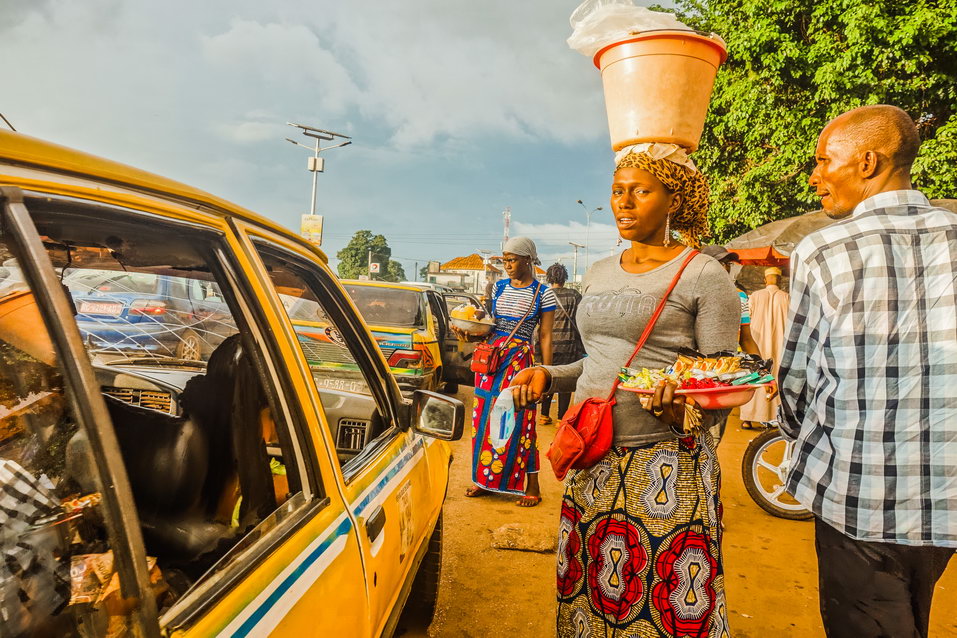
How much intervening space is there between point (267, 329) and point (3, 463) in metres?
0.54

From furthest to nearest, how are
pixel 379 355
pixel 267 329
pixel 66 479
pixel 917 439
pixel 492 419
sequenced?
pixel 492 419 → pixel 379 355 → pixel 917 439 → pixel 267 329 → pixel 66 479

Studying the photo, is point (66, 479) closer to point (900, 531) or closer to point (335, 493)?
point (335, 493)

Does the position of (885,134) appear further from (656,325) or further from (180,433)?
(180,433)

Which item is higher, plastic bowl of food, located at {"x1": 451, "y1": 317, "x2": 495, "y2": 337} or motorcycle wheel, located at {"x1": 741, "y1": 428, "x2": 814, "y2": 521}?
plastic bowl of food, located at {"x1": 451, "y1": 317, "x2": 495, "y2": 337}

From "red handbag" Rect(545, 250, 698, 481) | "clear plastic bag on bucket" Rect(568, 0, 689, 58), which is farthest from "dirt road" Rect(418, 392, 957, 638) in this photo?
"clear plastic bag on bucket" Rect(568, 0, 689, 58)

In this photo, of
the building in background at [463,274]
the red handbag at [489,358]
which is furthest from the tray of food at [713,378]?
the building in background at [463,274]

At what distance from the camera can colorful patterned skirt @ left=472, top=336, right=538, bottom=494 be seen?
4.12 meters

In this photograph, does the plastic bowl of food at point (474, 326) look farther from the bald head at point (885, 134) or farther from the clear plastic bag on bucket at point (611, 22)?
the bald head at point (885, 134)

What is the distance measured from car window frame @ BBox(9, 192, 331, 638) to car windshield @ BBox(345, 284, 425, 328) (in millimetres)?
5368

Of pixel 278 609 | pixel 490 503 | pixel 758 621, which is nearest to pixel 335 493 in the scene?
pixel 278 609

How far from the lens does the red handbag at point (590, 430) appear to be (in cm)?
183

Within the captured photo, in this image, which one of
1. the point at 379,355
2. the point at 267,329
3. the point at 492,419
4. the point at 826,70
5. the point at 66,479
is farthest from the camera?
the point at 826,70

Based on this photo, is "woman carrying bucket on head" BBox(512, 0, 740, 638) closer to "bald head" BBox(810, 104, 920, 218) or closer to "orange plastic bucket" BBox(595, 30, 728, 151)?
"orange plastic bucket" BBox(595, 30, 728, 151)

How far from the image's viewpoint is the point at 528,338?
423cm
